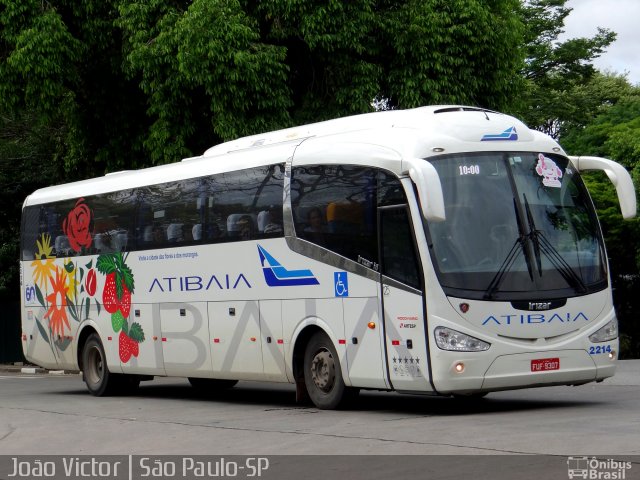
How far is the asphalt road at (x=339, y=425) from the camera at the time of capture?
11.0 meters

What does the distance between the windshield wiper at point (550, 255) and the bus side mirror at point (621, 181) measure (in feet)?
2.93

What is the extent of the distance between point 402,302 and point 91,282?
26.1 ft

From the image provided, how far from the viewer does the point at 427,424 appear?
42.2 ft

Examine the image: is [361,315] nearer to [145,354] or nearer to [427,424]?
[427,424]

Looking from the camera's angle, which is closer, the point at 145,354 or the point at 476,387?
the point at 476,387

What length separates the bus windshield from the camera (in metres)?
13.6

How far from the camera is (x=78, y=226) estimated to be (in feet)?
68.7

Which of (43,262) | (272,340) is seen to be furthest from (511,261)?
(43,262)

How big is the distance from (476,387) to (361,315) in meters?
1.78

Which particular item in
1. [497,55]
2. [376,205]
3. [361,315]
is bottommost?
[361,315]

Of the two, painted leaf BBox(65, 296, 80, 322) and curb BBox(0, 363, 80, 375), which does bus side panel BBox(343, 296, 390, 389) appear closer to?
painted leaf BBox(65, 296, 80, 322)

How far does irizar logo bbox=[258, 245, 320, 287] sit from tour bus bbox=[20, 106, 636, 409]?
3cm
